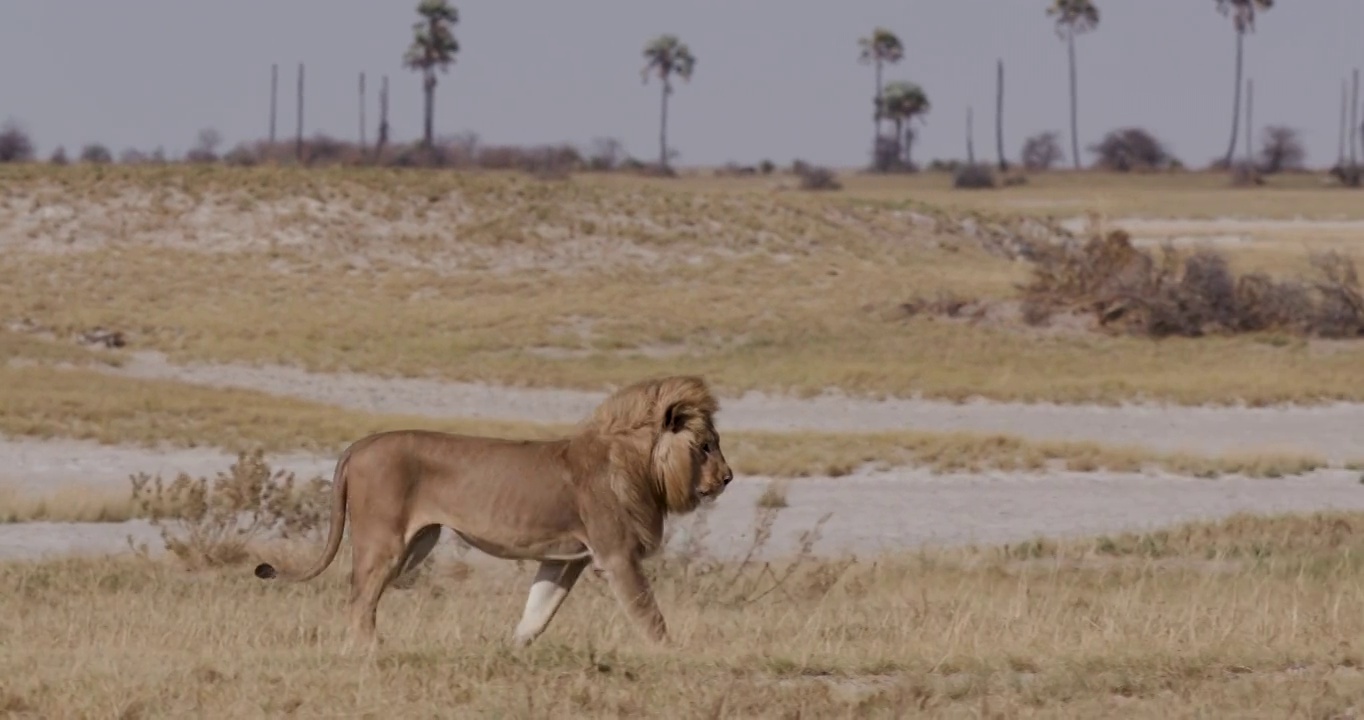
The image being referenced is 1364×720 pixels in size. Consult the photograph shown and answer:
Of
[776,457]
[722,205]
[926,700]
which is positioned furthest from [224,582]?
[722,205]

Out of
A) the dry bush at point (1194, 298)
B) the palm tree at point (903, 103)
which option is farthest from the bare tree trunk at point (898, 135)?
the dry bush at point (1194, 298)

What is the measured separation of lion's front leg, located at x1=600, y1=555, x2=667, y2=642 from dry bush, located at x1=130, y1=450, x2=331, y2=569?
568 cm

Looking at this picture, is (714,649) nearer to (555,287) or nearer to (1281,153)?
(555,287)

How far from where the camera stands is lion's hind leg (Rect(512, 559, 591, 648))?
920 cm

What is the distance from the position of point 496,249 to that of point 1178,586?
41667 millimetres

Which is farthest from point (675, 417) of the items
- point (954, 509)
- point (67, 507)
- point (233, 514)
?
point (954, 509)

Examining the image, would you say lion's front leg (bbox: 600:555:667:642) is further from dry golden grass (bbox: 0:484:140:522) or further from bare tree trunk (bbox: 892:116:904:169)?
bare tree trunk (bbox: 892:116:904:169)

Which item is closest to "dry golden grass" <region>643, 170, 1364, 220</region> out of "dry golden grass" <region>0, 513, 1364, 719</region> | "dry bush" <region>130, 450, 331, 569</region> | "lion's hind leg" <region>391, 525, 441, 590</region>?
"dry bush" <region>130, 450, 331, 569</region>

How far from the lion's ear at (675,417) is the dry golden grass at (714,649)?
90 centimetres

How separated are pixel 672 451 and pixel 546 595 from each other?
81 centimetres

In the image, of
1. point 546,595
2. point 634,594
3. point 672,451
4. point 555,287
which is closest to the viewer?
point 634,594

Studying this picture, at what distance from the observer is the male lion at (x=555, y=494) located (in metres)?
9.09

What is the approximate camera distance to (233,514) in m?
15.0

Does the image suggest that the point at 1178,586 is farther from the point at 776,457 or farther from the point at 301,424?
the point at 301,424
